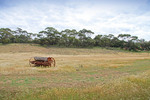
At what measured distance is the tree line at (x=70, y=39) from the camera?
254 feet

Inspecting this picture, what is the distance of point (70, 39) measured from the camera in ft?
257

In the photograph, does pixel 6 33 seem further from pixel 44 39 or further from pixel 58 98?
pixel 58 98

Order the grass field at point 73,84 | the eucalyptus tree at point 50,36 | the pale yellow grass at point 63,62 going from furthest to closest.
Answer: the eucalyptus tree at point 50,36 < the pale yellow grass at point 63,62 < the grass field at point 73,84

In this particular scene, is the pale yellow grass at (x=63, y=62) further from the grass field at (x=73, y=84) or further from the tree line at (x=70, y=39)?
the tree line at (x=70, y=39)

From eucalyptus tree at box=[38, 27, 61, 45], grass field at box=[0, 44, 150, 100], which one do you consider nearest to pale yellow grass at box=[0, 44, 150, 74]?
grass field at box=[0, 44, 150, 100]

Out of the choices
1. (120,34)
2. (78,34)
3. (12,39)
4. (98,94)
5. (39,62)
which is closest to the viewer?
(98,94)

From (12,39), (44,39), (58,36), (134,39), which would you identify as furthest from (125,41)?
(12,39)

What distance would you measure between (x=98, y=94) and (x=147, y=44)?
10489 cm

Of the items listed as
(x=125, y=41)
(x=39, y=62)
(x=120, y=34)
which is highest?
(x=120, y=34)

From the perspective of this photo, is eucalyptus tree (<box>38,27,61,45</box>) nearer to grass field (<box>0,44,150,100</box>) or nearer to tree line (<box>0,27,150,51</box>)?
tree line (<box>0,27,150,51</box>)

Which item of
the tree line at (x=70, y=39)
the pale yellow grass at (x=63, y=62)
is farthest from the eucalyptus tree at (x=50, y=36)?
the pale yellow grass at (x=63, y=62)

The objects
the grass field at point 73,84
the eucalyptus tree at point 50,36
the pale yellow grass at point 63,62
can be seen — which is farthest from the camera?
the eucalyptus tree at point 50,36

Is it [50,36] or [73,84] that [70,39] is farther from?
[73,84]

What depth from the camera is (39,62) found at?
1777 cm
